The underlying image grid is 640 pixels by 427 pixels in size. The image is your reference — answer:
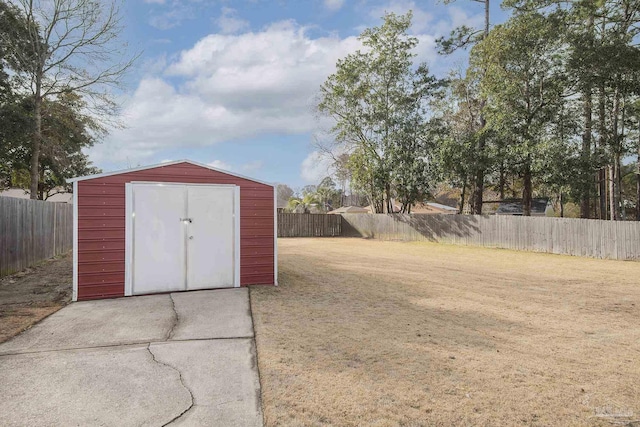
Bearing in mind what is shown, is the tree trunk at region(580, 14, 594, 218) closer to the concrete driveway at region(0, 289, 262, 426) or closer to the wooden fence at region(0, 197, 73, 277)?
the concrete driveway at region(0, 289, 262, 426)

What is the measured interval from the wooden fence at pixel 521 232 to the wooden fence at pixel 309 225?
271 centimetres

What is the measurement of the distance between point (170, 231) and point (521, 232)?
13.7 m

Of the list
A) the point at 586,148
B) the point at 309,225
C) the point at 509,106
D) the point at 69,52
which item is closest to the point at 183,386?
the point at 69,52

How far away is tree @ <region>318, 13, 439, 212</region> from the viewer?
2183 centimetres

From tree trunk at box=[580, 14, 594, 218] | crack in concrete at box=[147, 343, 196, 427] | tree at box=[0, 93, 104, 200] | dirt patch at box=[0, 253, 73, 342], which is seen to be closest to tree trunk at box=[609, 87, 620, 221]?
tree trunk at box=[580, 14, 594, 218]

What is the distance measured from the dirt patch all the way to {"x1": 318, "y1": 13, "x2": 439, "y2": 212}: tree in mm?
17032

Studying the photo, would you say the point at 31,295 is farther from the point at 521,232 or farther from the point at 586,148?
the point at 586,148

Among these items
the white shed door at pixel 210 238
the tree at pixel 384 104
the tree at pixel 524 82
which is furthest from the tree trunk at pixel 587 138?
the white shed door at pixel 210 238

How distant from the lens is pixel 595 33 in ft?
50.5

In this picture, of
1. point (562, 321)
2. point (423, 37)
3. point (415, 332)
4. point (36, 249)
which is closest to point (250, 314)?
point (415, 332)

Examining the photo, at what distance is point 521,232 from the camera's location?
15.0 meters

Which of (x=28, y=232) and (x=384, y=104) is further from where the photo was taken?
(x=384, y=104)

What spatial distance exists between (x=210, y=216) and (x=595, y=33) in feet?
57.4

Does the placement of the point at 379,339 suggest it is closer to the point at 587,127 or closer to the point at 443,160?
the point at 443,160
